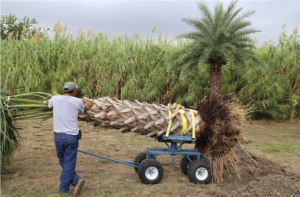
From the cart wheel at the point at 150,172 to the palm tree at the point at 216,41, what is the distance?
5.78m

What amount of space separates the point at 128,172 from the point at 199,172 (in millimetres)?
1357

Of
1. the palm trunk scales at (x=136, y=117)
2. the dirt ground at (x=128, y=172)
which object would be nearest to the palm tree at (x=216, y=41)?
the dirt ground at (x=128, y=172)

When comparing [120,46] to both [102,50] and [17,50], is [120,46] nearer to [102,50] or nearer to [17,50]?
[102,50]

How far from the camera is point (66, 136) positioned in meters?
3.68

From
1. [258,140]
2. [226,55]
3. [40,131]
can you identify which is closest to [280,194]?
[258,140]

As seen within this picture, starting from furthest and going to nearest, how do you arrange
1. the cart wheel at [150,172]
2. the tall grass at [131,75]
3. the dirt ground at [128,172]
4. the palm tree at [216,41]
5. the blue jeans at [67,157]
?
the tall grass at [131,75] → the palm tree at [216,41] → the cart wheel at [150,172] → the dirt ground at [128,172] → the blue jeans at [67,157]

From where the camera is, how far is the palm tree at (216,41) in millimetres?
9375

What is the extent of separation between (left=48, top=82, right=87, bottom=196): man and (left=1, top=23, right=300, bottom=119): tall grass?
6.61 m

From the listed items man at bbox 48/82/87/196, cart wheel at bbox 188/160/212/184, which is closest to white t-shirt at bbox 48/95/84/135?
man at bbox 48/82/87/196

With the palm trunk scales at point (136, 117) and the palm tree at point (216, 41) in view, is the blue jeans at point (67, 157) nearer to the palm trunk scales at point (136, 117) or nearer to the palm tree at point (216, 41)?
the palm trunk scales at point (136, 117)

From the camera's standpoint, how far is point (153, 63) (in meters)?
11.0

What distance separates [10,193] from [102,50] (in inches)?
336

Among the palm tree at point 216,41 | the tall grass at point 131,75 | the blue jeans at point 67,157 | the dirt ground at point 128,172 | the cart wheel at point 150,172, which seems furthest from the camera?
the tall grass at point 131,75

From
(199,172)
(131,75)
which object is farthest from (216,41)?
(199,172)
